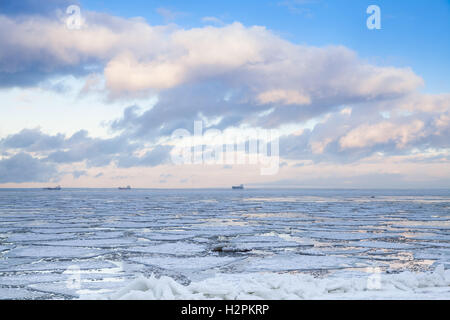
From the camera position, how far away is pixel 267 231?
10.1 meters

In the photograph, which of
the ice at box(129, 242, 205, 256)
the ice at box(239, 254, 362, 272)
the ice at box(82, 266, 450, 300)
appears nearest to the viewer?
the ice at box(82, 266, 450, 300)

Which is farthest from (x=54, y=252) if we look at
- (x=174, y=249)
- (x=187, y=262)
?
(x=187, y=262)

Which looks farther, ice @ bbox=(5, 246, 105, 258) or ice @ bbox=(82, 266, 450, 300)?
ice @ bbox=(5, 246, 105, 258)

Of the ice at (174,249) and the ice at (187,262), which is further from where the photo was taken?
the ice at (174,249)

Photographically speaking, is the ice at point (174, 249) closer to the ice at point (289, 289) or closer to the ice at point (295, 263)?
the ice at point (295, 263)

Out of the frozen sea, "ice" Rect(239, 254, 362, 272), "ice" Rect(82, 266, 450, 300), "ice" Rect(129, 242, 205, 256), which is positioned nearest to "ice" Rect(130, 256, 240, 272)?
the frozen sea

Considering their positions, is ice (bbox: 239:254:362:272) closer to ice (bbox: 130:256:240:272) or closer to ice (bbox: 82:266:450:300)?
ice (bbox: 130:256:240:272)

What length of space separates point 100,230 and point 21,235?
171 centimetres
